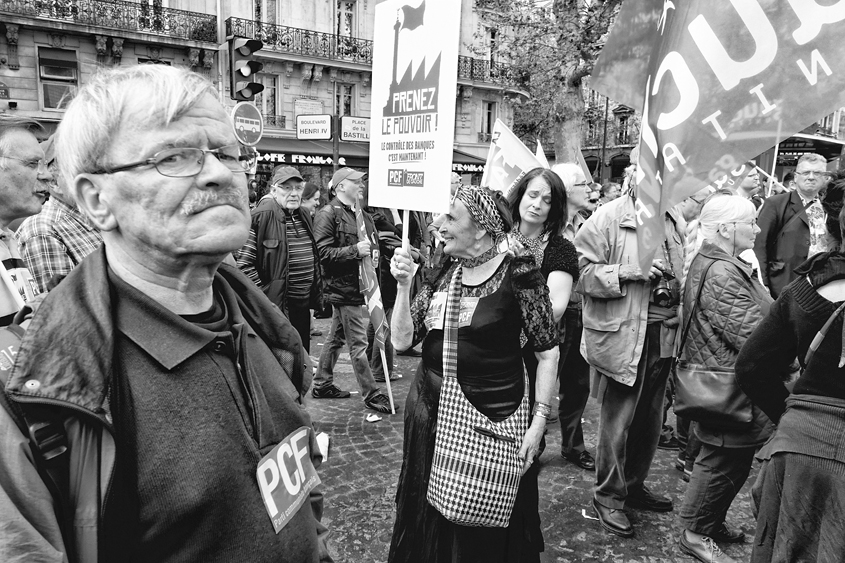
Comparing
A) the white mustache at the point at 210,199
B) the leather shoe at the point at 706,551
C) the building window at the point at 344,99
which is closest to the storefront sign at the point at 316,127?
the leather shoe at the point at 706,551

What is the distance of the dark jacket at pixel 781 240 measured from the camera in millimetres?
6172

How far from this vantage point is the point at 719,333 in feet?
10.3

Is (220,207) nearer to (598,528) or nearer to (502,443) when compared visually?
(502,443)

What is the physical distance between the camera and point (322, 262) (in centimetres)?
589

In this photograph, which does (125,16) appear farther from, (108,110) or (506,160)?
(108,110)

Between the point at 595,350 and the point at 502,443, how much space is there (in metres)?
1.38

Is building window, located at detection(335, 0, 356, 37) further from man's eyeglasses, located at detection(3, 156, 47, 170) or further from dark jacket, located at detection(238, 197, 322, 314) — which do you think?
man's eyeglasses, located at detection(3, 156, 47, 170)

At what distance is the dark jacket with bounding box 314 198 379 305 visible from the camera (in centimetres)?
586

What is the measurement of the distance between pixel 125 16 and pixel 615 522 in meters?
27.3

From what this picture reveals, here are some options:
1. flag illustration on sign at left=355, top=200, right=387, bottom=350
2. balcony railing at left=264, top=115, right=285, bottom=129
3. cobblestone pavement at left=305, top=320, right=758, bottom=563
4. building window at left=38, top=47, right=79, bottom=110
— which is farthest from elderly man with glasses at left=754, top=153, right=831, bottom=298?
building window at left=38, top=47, right=79, bottom=110

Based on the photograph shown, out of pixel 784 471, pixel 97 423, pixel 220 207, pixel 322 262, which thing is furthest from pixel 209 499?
pixel 322 262

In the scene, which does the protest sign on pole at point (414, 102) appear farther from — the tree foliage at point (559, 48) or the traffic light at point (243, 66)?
the tree foliage at point (559, 48)

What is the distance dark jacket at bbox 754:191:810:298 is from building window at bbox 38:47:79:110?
80.3 feet

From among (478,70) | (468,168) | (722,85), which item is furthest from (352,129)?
(478,70)
